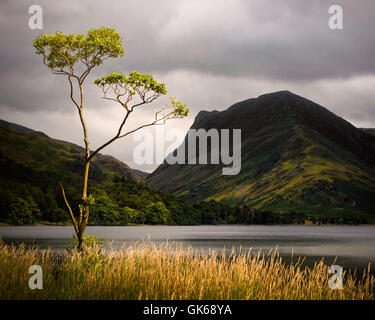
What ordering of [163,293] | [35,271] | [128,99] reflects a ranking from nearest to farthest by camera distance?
[163,293], [35,271], [128,99]

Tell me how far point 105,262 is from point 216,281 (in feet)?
20.8

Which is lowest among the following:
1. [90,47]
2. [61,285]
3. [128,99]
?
[61,285]

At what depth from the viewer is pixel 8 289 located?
54.0 ft
